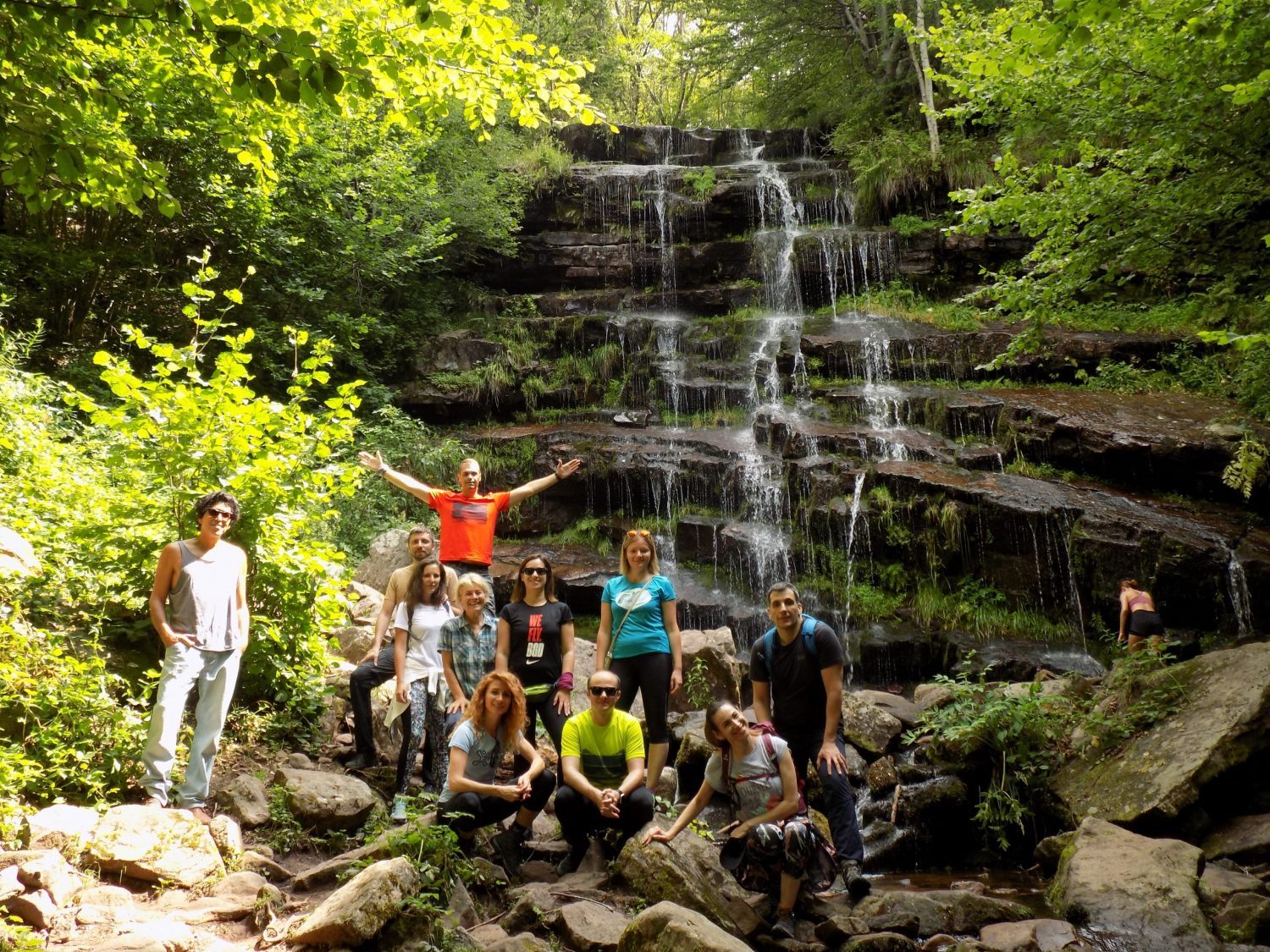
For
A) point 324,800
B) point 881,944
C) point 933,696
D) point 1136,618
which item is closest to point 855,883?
point 881,944

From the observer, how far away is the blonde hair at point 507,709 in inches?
169

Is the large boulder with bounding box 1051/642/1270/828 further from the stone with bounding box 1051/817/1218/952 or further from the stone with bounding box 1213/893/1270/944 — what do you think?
the stone with bounding box 1213/893/1270/944

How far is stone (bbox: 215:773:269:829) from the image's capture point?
4.47m

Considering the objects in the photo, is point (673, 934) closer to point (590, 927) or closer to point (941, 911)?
point (590, 927)

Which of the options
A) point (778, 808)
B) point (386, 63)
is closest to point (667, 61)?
point (386, 63)

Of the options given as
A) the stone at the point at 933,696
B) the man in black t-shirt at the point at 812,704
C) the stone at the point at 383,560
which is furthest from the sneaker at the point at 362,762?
the stone at the point at 933,696

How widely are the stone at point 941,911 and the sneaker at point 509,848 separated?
1.87 m

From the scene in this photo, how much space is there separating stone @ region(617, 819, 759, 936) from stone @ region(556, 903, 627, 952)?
27 cm

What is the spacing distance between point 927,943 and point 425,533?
12.9 ft

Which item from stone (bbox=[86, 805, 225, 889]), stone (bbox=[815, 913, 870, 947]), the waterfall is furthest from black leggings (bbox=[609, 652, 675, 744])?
the waterfall

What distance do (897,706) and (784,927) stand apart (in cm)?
428

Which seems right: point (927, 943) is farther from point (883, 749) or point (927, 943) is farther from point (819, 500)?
point (819, 500)

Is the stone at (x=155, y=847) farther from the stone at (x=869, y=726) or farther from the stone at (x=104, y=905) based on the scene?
the stone at (x=869, y=726)

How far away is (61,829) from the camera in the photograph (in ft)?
12.2
